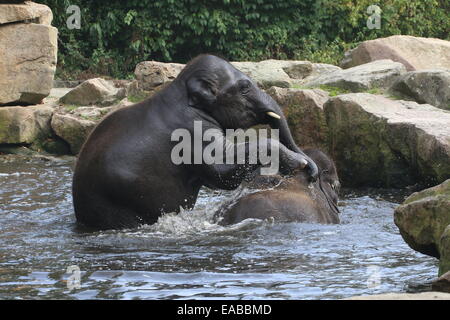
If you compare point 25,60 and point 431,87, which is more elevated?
point 25,60

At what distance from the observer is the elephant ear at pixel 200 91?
316 inches

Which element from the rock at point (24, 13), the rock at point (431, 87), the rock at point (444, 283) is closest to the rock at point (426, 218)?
the rock at point (444, 283)

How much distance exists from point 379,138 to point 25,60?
5.79 m

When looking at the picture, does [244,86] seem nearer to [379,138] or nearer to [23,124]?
[379,138]

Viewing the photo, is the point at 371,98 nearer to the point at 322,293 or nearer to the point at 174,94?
the point at 174,94

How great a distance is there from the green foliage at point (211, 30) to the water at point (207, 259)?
36.8 ft

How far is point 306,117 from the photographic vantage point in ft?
36.7

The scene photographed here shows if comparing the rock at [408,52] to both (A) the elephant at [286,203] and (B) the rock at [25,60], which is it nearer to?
(B) the rock at [25,60]

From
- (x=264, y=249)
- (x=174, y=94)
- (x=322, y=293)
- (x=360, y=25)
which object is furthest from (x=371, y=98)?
(x=360, y=25)

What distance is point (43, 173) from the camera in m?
11.9

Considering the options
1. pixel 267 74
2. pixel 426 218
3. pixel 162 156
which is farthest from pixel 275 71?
pixel 426 218

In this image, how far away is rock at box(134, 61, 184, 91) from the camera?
14070 millimetres

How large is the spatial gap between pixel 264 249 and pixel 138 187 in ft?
4.91

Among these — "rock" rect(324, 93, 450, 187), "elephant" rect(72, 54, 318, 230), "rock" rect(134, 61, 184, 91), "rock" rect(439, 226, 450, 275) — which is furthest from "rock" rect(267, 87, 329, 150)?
"rock" rect(439, 226, 450, 275)
